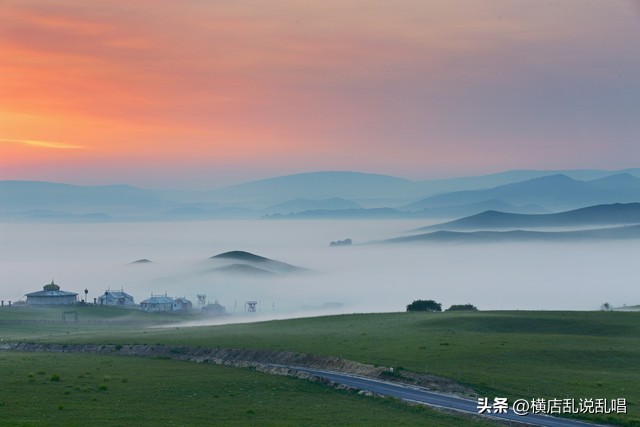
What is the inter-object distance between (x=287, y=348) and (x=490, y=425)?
2878 cm

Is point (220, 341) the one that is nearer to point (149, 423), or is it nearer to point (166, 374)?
point (166, 374)

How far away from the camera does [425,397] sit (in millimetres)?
55656

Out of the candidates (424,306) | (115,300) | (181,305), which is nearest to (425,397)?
(424,306)

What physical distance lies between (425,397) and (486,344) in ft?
67.3

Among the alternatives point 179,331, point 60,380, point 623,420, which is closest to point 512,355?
point 623,420

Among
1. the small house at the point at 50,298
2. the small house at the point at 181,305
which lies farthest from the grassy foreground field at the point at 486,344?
the small house at the point at 181,305

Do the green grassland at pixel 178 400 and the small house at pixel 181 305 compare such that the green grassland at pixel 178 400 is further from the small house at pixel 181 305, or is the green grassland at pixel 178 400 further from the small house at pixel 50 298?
the small house at pixel 181 305

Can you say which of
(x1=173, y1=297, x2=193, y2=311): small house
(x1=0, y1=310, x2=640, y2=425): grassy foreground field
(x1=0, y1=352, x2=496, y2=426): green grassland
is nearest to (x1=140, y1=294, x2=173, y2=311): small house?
(x1=173, y1=297, x2=193, y2=311): small house

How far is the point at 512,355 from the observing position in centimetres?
6994

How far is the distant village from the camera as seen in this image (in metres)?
163

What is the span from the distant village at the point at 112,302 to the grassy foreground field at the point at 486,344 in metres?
55.0

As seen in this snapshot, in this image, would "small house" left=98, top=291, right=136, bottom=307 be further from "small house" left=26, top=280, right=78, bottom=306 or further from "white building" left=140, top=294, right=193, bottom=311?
"small house" left=26, top=280, right=78, bottom=306

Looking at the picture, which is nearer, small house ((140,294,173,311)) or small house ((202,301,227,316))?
small house ((140,294,173,311))

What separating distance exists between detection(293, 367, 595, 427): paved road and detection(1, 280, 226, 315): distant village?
104839 millimetres
